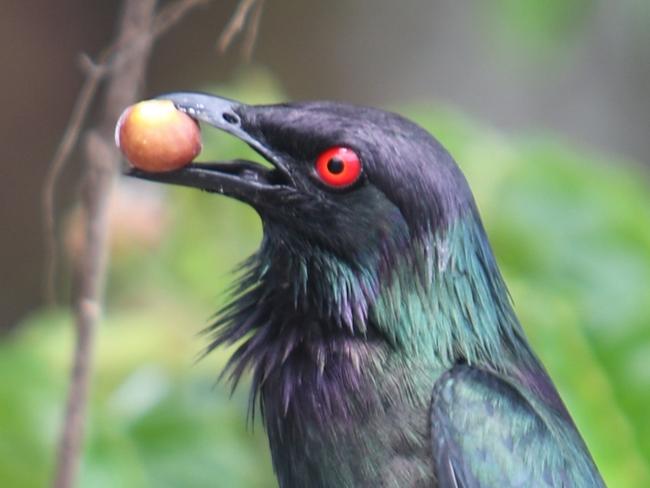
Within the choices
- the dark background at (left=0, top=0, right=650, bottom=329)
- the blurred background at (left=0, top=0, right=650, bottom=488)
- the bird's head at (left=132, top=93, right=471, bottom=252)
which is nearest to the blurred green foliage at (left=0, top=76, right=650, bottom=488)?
the blurred background at (left=0, top=0, right=650, bottom=488)

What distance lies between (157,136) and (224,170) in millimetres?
139

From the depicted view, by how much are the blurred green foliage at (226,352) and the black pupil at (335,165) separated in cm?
109

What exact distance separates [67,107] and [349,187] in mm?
4848

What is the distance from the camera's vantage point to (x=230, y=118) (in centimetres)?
234

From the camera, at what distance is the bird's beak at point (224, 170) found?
232 centimetres

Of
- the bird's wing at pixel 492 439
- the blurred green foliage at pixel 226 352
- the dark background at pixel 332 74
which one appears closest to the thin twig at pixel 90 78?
the bird's wing at pixel 492 439

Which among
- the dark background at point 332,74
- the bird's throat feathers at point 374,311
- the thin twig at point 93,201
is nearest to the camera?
the bird's throat feathers at point 374,311

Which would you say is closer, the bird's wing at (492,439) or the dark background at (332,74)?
the bird's wing at (492,439)

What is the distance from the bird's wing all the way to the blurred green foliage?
0.94 m

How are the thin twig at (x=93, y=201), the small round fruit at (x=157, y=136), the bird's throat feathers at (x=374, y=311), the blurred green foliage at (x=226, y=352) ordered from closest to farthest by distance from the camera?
the small round fruit at (x=157, y=136) < the bird's throat feathers at (x=374, y=311) < the thin twig at (x=93, y=201) < the blurred green foliage at (x=226, y=352)

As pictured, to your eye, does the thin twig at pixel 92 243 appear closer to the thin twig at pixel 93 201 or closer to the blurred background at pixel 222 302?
the thin twig at pixel 93 201

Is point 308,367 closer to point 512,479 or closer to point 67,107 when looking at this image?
point 512,479

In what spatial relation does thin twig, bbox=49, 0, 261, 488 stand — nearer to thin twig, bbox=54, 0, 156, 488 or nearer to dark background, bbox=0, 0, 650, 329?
thin twig, bbox=54, 0, 156, 488

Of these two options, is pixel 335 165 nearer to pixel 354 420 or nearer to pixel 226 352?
pixel 354 420
